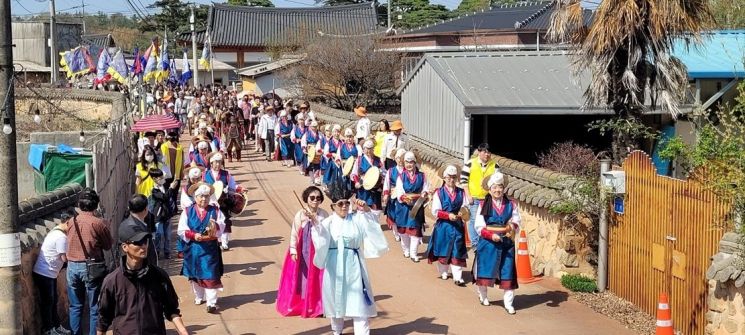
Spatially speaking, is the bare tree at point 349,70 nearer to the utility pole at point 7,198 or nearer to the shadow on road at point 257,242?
the shadow on road at point 257,242

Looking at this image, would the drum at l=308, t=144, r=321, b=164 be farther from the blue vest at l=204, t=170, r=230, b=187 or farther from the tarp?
the blue vest at l=204, t=170, r=230, b=187

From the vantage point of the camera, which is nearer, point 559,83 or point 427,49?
point 559,83

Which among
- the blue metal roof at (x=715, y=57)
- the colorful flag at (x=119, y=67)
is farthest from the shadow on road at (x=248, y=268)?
the colorful flag at (x=119, y=67)

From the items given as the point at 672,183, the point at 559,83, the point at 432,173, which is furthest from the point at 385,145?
the point at 672,183

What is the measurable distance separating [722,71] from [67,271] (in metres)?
14.0

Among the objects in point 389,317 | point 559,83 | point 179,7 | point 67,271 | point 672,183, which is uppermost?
A: point 179,7

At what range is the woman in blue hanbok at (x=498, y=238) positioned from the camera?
11258mm

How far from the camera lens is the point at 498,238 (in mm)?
11180

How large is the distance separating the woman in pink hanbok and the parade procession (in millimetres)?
27

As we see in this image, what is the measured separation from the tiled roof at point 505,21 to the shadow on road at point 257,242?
1882cm

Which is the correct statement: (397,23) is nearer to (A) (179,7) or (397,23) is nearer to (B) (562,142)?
(A) (179,7)

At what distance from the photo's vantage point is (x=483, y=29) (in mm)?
34000

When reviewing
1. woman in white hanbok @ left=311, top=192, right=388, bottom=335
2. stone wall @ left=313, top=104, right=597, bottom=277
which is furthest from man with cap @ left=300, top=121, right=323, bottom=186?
woman in white hanbok @ left=311, top=192, right=388, bottom=335

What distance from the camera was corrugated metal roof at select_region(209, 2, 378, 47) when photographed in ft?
186
